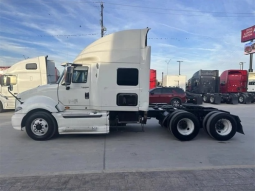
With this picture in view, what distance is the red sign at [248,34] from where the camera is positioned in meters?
36.5

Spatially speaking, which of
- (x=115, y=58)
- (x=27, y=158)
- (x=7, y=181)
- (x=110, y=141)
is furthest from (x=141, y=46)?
(x=7, y=181)

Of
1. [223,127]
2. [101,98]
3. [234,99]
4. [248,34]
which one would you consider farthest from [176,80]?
[101,98]

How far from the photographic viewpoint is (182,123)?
261 inches

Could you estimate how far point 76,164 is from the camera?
14.7 feet

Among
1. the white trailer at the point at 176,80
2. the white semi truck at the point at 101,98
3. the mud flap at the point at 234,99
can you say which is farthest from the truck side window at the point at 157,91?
the white trailer at the point at 176,80

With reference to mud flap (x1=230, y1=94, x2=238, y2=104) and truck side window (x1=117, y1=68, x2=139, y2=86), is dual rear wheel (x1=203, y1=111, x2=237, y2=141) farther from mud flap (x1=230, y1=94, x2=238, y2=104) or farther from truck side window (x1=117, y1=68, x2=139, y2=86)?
mud flap (x1=230, y1=94, x2=238, y2=104)

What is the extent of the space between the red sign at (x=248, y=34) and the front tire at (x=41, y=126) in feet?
134

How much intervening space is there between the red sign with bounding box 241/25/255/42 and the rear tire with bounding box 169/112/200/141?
3807 centimetres

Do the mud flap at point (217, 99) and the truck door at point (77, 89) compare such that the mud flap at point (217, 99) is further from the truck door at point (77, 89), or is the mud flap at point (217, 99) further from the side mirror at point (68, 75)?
the side mirror at point (68, 75)

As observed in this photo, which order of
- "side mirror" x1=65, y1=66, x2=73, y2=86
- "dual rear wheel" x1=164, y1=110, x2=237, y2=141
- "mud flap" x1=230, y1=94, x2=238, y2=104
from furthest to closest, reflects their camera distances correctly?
"mud flap" x1=230, y1=94, x2=238, y2=104, "dual rear wheel" x1=164, y1=110, x2=237, y2=141, "side mirror" x1=65, y1=66, x2=73, y2=86

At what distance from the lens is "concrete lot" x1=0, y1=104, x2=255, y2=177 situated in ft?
14.2

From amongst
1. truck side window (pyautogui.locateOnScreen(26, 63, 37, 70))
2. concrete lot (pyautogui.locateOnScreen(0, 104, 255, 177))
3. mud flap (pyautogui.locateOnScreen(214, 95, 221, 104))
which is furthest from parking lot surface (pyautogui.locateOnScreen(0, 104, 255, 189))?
mud flap (pyautogui.locateOnScreen(214, 95, 221, 104))

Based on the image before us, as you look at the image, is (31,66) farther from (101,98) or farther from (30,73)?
(101,98)

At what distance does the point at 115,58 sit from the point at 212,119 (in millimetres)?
3712
